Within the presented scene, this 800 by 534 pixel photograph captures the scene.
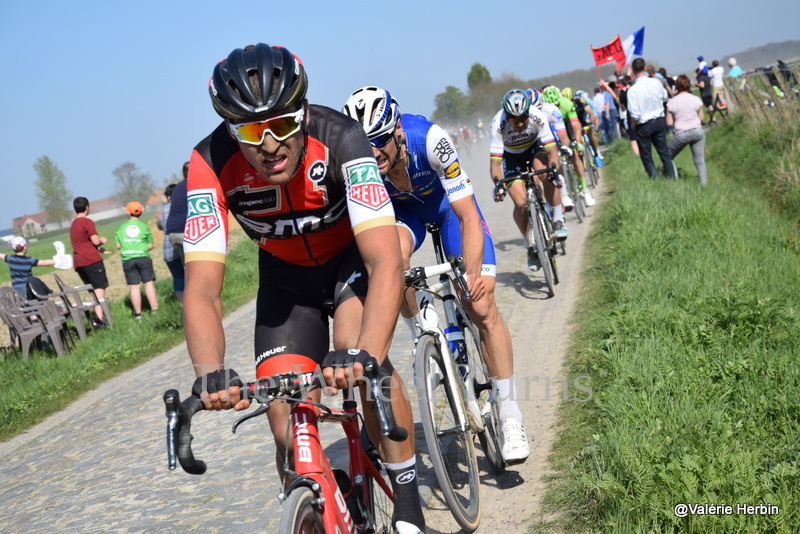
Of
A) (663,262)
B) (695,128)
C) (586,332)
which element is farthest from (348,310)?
(695,128)

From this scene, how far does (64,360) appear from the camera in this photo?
1145cm

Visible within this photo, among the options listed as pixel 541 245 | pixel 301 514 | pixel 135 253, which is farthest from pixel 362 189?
Result: pixel 135 253

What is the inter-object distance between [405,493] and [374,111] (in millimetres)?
2098

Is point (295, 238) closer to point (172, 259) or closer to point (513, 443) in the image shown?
point (513, 443)

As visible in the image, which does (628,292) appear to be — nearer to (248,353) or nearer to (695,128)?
(248,353)

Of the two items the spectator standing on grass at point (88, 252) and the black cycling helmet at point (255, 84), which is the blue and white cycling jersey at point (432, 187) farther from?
the spectator standing on grass at point (88, 252)

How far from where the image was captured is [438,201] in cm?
541

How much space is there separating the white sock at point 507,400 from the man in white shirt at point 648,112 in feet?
36.3

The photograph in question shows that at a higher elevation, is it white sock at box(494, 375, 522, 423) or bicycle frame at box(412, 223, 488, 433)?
bicycle frame at box(412, 223, 488, 433)

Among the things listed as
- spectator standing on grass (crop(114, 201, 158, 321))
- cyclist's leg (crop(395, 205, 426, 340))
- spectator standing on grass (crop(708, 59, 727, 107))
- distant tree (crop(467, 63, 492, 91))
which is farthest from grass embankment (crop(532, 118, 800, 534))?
distant tree (crop(467, 63, 492, 91))

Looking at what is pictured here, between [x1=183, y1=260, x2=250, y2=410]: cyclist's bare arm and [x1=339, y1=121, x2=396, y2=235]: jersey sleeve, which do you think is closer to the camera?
[x1=183, y1=260, x2=250, y2=410]: cyclist's bare arm

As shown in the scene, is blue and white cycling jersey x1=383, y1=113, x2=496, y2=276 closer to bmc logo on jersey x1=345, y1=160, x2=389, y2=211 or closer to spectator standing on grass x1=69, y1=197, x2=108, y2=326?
bmc logo on jersey x1=345, y1=160, x2=389, y2=211

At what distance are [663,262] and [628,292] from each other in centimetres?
106

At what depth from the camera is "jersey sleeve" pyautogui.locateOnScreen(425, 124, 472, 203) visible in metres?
4.86
